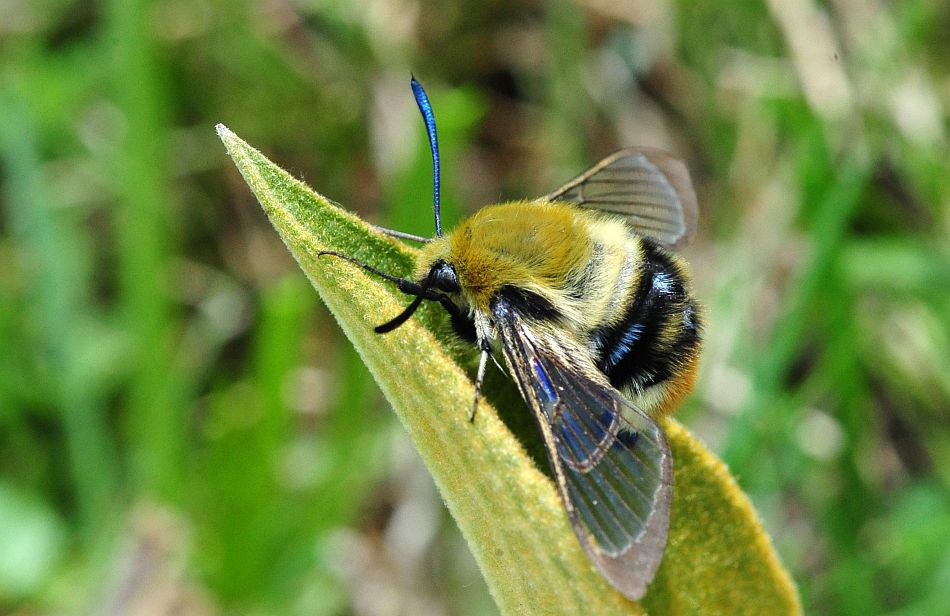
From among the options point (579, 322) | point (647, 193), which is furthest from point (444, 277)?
point (647, 193)

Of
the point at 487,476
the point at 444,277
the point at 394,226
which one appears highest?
the point at 487,476

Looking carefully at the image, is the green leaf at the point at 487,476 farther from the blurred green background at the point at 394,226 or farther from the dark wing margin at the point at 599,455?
the blurred green background at the point at 394,226

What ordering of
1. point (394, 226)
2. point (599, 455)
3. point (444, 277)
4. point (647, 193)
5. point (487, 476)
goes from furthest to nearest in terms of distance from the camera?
1. point (394, 226)
2. point (647, 193)
3. point (444, 277)
4. point (599, 455)
5. point (487, 476)

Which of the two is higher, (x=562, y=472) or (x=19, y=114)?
(x=562, y=472)

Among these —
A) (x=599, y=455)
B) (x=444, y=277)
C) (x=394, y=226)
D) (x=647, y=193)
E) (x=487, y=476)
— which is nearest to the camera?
(x=487, y=476)

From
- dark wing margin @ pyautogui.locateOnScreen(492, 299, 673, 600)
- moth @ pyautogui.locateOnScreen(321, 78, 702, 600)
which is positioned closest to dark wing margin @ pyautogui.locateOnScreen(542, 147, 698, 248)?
moth @ pyautogui.locateOnScreen(321, 78, 702, 600)

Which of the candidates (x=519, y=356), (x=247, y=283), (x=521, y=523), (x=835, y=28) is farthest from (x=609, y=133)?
(x=521, y=523)

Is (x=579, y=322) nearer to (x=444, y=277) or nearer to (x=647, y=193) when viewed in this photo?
(x=444, y=277)

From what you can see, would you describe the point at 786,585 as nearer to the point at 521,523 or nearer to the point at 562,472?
the point at 562,472
